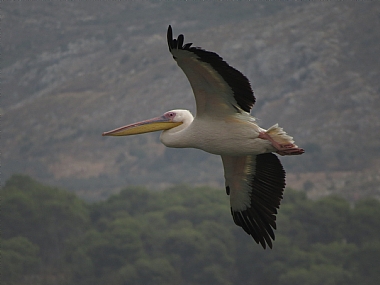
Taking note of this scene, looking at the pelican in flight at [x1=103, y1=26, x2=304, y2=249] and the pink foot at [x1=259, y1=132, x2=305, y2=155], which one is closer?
the pelican in flight at [x1=103, y1=26, x2=304, y2=249]

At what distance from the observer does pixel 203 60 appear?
8.12 metres

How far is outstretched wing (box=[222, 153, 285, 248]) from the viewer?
9578mm

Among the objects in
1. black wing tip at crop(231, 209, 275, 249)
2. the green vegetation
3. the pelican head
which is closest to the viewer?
the pelican head

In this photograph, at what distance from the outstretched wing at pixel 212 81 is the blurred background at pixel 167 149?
33.9m

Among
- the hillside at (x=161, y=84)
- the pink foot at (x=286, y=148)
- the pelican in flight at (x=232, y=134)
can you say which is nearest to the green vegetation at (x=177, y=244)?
the hillside at (x=161, y=84)

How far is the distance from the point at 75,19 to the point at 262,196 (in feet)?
318

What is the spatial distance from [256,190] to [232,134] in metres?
1.12

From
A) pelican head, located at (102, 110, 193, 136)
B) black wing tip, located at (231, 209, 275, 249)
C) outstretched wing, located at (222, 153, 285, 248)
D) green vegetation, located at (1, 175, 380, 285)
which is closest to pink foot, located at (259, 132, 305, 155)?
outstretched wing, located at (222, 153, 285, 248)

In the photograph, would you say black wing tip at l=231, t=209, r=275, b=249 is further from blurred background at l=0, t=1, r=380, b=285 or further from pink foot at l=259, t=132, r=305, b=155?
blurred background at l=0, t=1, r=380, b=285

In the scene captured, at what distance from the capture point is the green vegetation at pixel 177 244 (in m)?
42.4

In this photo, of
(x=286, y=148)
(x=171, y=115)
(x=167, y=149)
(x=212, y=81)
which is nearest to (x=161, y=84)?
(x=167, y=149)

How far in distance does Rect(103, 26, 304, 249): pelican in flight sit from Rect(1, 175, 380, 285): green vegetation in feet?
107

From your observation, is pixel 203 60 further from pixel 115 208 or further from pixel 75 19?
pixel 75 19

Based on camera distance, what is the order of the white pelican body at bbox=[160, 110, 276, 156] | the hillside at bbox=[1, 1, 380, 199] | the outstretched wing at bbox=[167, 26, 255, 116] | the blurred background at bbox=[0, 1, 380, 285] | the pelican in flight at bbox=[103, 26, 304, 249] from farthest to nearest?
the hillside at bbox=[1, 1, 380, 199], the blurred background at bbox=[0, 1, 380, 285], the white pelican body at bbox=[160, 110, 276, 156], the pelican in flight at bbox=[103, 26, 304, 249], the outstretched wing at bbox=[167, 26, 255, 116]
